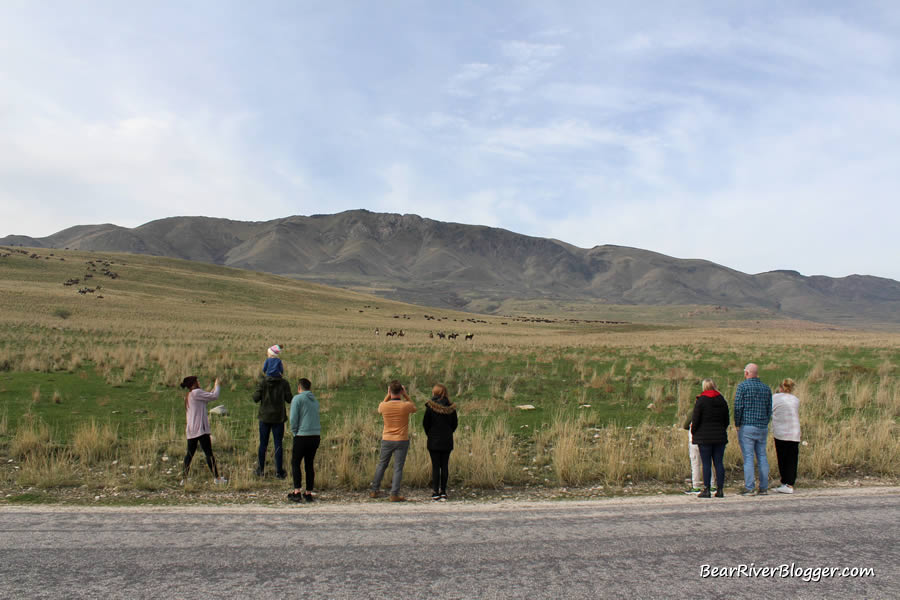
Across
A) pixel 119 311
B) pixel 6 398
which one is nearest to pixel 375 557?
pixel 6 398

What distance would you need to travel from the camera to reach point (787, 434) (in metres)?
8.52

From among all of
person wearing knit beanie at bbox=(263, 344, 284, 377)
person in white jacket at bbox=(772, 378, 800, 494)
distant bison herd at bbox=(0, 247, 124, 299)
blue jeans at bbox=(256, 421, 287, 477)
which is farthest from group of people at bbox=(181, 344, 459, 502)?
distant bison herd at bbox=(0, 247, 124, 299)

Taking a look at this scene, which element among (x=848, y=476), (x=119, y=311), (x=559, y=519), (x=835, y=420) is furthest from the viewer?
(x=119, y=311)

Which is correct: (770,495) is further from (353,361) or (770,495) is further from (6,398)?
(353,361)

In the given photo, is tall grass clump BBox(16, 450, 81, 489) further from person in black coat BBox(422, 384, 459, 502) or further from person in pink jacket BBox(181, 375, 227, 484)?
person in black coat BBox(422, 384, 459, 502)

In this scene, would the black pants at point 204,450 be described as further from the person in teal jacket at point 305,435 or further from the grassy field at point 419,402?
the person in teal jacket at point 305,435

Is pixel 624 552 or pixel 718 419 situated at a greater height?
pixel 718 419

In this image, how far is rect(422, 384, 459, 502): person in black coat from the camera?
8258mm

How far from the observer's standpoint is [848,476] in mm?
9508

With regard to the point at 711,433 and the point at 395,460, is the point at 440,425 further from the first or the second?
the point at 711,433

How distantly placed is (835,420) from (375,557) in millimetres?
12609

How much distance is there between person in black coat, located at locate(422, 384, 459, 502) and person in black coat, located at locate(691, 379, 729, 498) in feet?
12.1

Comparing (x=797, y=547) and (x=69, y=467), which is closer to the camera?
(x=797, y=547)

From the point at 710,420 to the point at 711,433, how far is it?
188 millimetres
